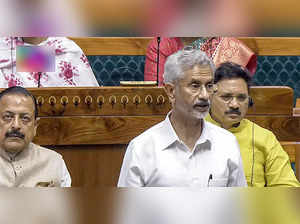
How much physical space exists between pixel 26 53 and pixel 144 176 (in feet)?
1.58

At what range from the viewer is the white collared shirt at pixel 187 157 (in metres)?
0.70

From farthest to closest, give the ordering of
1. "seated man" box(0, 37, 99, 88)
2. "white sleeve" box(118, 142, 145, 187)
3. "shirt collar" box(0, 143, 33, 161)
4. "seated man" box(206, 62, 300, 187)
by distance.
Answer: "seated man" box(0, 37, 99, 88) → "seated man" box(206, 62, 300, 187) → "shirt collar" box(0, 143, 33, 161) → "white sleeve" box(118, 142, 145, 187)

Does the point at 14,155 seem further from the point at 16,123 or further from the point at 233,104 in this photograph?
the point at 233,104

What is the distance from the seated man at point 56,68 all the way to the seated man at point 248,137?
52 cm

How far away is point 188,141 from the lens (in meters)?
0.89

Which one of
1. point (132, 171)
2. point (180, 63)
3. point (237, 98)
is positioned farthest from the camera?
point (237, 98)

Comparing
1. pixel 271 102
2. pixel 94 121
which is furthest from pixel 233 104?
pixel 94 121

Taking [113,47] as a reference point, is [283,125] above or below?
below

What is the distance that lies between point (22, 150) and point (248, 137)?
1.55 feet

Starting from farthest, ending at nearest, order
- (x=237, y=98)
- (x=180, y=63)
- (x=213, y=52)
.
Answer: (x=213, y=52) → (x=237, y=98) → (x=180, y=63)

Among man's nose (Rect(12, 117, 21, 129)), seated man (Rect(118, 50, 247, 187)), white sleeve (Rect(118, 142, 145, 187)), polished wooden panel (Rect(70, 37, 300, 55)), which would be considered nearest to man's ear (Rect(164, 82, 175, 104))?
seated man (Rect(118, 50, 247, 187))

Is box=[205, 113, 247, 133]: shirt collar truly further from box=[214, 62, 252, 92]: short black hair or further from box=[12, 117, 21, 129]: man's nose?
box=[12, 117, 21, 129]: man's nose

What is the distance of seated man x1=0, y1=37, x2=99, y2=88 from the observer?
1.50 m

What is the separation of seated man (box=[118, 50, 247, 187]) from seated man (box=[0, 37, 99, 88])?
624 mm
